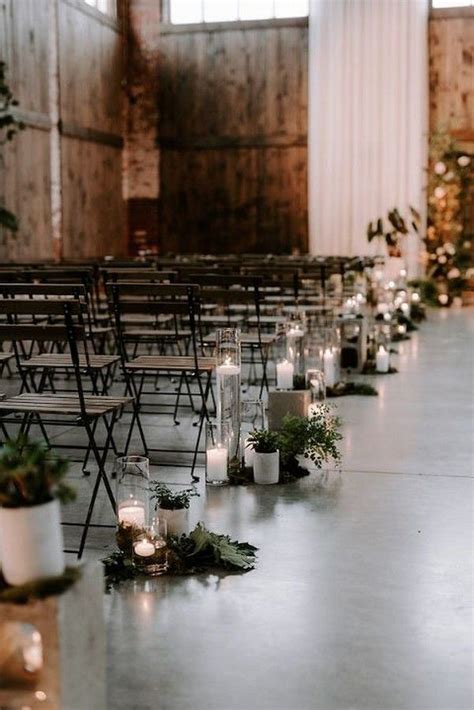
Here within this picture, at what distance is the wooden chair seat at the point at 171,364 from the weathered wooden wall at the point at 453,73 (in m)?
12.3

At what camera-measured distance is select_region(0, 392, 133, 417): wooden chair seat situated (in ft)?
13.8

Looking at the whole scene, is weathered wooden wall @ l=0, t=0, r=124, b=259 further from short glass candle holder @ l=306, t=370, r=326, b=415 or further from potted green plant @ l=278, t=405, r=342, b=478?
potted green plant @ l=278, t=405, r=342, b=478

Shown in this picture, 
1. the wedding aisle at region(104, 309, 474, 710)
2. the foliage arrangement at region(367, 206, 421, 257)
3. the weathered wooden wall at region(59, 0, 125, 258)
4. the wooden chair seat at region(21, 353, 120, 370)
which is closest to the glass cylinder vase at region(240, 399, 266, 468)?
the wedding aisle at region(104, 309, 474, 710)

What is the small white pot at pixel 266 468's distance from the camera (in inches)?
199

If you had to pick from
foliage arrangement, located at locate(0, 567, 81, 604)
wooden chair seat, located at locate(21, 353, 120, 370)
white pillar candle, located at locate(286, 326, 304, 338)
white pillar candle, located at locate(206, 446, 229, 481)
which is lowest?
white pillar candle, located at locate(206, 446, 229, 481)

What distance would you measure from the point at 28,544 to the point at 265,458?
281cm

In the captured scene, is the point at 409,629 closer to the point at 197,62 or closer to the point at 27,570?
the point at 27,570

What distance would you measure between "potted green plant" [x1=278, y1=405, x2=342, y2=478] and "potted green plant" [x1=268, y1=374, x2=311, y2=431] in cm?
47

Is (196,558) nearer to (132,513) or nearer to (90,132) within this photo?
(132,513)

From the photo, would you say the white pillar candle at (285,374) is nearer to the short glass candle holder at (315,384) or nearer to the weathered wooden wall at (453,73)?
the short glass candle holder at (315,384)

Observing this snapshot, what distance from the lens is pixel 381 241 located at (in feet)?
57.8

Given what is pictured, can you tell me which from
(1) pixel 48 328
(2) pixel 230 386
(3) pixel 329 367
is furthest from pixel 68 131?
(1) pixel 48 328

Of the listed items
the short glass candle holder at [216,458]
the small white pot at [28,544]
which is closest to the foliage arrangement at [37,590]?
the small white pot at [28,544]

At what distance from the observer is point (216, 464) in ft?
16.6
